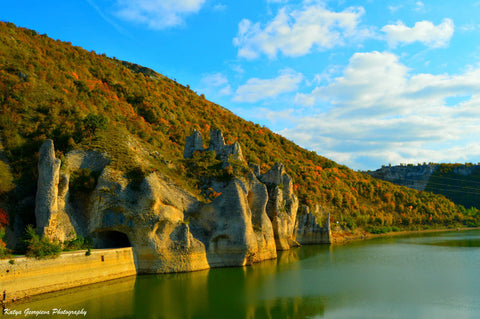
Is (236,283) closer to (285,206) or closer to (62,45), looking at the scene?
(285,206)

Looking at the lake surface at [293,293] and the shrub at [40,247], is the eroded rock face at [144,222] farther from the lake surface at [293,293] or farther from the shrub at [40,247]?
the shrub at [40,247]

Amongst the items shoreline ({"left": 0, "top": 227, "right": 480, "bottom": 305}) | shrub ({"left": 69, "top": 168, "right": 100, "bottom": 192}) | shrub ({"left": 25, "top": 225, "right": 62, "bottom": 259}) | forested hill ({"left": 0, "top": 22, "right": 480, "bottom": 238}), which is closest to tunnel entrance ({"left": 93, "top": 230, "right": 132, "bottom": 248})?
shoreline ({"left": 0, "top": 227, "right": 480, "bottom": 305})

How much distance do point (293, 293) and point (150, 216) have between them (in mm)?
13494

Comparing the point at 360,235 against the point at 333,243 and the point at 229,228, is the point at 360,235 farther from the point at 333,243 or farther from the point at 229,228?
the point at 229,228

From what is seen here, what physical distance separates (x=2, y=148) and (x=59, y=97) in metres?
9.76

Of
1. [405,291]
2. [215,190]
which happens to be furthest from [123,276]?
[405,291]

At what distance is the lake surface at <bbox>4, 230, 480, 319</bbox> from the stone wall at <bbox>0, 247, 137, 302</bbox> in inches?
29.9

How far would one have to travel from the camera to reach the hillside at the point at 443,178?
406 ft

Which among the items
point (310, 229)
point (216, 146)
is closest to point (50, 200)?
point (216, 146)

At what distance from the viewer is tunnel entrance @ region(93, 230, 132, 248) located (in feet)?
98.0

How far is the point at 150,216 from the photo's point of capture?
29.6m

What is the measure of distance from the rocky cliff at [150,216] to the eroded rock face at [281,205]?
7.72m

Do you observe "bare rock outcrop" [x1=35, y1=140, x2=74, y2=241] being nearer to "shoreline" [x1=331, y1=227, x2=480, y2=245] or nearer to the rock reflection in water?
the rock reflection in water

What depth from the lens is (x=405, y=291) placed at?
25859mm
